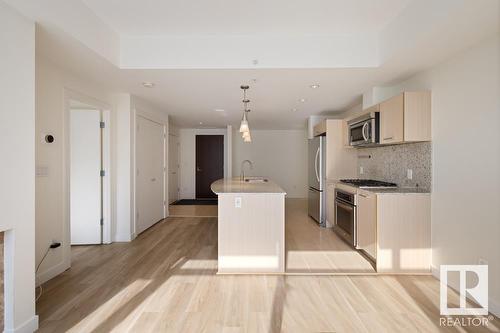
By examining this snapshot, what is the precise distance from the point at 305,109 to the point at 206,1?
10.9 feet

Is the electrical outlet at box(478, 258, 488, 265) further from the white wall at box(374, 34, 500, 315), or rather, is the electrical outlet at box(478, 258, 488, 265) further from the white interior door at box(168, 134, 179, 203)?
the white interior door at box(168, 134, 179, 203)

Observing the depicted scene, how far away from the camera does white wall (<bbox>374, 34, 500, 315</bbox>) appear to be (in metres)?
2.15

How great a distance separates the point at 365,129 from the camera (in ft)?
11.8

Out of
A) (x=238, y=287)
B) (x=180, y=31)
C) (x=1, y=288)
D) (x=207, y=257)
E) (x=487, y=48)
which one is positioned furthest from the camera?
(x=207, y=257)

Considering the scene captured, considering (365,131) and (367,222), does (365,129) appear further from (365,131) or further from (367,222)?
(367,222)

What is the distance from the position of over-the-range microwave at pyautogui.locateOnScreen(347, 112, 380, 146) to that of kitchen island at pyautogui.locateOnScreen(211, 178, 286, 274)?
150cm

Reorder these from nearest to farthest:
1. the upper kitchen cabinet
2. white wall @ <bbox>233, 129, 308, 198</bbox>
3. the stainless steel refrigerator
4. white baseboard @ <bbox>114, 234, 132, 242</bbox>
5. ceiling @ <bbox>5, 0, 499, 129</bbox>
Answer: ceiling @ <bbox>5, 0, 499, 129</bbox> < the upper kitchen cabinet < white baseboard @ <bbox>114, 234, 132, 242</bbox> < the stainless steel refrigerator < white wall @ <bbox>233, 129, 308, 198</bbox>

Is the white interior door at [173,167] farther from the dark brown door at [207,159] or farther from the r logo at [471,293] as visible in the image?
the r logo at [471,293]

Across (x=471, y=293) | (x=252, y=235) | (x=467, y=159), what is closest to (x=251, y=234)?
(x=252, y=235)

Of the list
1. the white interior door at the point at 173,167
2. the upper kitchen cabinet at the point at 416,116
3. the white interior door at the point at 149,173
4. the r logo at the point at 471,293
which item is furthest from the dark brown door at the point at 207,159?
the r logo at the point at 471,293

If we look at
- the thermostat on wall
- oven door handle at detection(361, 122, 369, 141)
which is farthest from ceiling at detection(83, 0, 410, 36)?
the thermostat on wall

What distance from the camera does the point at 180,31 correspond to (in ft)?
9.05

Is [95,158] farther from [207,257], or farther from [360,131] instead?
[360,131]

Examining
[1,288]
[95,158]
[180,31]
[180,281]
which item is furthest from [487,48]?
[95,158]
